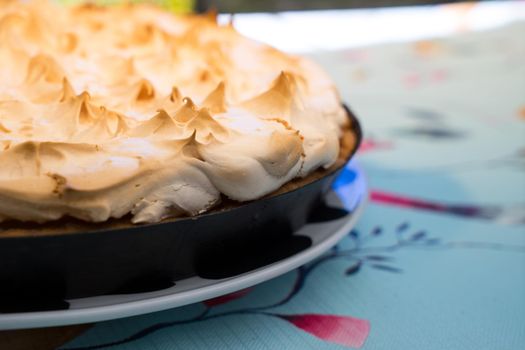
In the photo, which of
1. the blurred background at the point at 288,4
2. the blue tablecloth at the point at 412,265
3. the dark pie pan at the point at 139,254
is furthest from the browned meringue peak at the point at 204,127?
the blurred background at the point at 288,4

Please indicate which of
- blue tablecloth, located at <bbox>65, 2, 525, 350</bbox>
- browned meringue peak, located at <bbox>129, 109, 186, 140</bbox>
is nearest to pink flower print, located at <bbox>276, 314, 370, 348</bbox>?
blue tablecloth, located at <bbox>65, 2, 525, 350</bbox>

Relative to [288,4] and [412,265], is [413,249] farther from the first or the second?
[288,4]

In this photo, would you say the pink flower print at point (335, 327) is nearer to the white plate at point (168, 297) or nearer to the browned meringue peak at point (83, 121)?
the white plate at point (168, 297)

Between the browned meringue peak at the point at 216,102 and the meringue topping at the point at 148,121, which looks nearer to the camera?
the meringue topping at the point at 148,121

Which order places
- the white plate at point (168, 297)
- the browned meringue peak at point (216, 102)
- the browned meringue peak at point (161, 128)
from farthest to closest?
the browned meringue peak at point (216, 102)
the browned meringue peak at point (161, 128)
the white plate at point (168, 297)

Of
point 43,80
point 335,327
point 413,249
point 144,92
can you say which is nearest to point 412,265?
point 413,249

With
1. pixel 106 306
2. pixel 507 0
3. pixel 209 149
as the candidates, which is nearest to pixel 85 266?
pixel 106 306

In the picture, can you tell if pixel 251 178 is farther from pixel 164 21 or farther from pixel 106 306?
pixel 164 21
